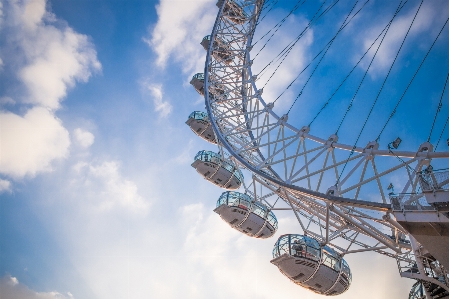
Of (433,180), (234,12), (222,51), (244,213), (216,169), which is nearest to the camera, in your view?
(433,180)

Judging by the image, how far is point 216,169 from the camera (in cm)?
2919

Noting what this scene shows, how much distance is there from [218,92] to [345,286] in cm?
1754

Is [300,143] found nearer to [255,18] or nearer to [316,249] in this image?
[316,249]

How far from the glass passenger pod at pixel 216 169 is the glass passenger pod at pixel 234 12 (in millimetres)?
13128

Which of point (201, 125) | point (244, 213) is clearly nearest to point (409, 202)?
point (244, 213)

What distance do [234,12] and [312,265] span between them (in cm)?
2470

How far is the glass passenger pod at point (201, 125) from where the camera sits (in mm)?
32906

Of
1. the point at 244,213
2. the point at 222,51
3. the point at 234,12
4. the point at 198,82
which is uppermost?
the point at 234,12

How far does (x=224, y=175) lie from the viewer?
29656 mm

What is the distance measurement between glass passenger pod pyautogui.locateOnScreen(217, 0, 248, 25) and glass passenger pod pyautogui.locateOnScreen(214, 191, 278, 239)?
1718 cm

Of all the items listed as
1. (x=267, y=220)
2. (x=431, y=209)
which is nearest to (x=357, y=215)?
(x=431, y=209)

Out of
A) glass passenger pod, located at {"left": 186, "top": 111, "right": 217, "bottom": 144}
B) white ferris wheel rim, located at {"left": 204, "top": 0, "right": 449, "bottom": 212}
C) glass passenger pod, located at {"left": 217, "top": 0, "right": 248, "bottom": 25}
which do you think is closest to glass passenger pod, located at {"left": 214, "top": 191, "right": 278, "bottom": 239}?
white ferris wheel rim, located at {"left": 204, "top": 0, "right": 449, "bottom": 212}

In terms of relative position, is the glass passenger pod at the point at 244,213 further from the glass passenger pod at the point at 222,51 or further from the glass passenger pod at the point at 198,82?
the glass passenger pod at the point at 198,82

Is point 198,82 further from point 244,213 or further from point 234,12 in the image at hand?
point 244,213
